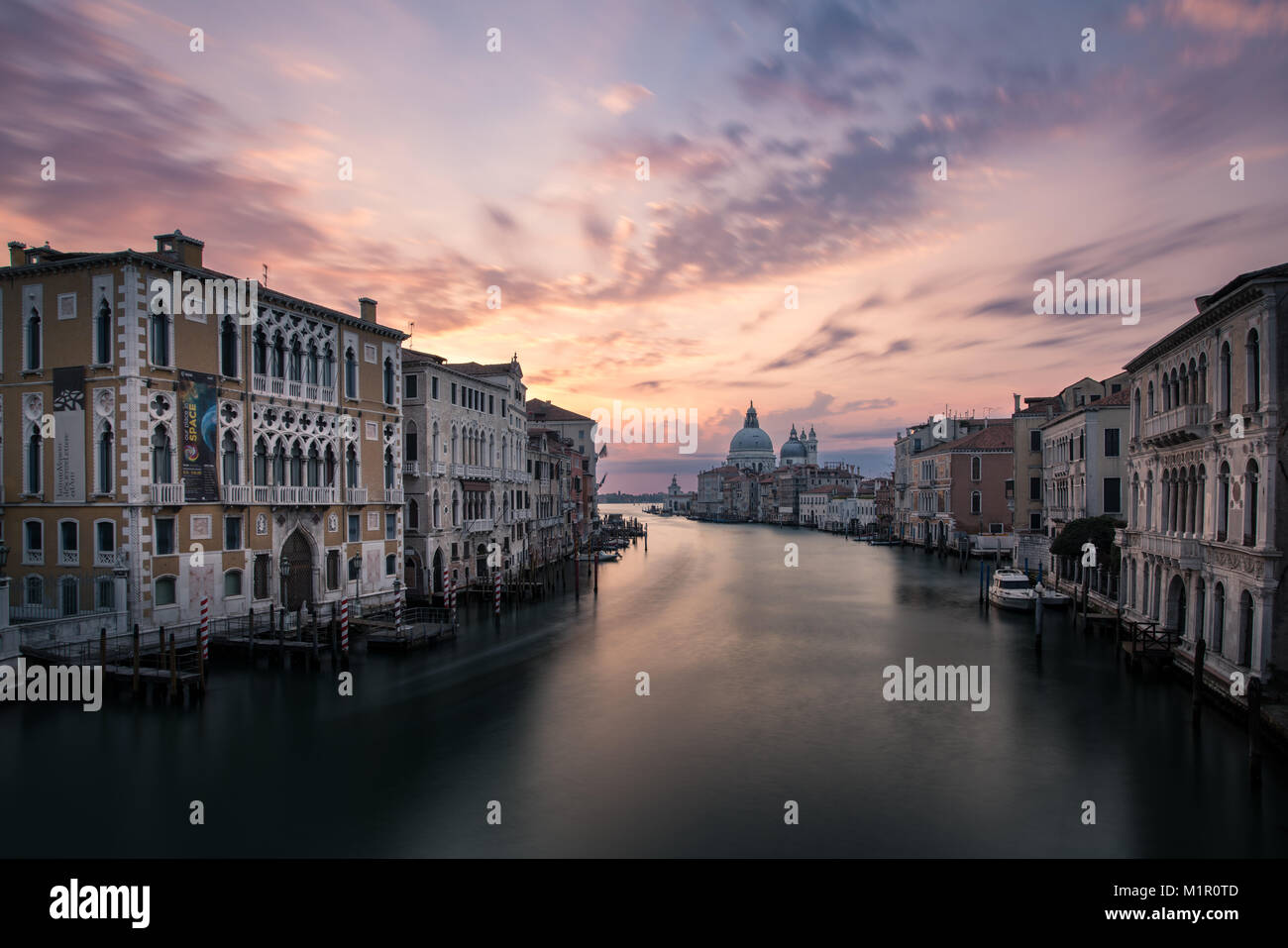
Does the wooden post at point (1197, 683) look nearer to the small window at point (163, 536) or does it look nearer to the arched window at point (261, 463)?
the small window at point (163, 536)

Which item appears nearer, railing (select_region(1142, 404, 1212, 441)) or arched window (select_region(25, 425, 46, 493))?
railing (select_region(1142, 404, 1212, 441))

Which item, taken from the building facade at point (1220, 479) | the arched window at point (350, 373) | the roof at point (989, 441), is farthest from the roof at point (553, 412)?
the building facade at point (1220, 479)

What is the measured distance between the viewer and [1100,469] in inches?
1375

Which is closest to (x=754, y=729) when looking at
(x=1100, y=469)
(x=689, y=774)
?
(x=689, y=774)

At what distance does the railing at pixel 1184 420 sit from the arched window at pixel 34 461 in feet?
97.3

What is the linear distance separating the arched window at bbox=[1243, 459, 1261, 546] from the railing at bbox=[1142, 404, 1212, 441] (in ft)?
8.77

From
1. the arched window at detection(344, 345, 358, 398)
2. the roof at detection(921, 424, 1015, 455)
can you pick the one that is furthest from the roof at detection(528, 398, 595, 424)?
the arched window at detection(344, 345, 358, 398)

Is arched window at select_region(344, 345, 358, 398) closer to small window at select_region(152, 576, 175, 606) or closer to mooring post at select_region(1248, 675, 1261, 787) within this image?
small window at select_region(152, 576, 175, 606)

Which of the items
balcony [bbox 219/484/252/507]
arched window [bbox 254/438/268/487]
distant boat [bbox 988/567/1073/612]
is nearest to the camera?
balcony [bbox 219/484/252/507]

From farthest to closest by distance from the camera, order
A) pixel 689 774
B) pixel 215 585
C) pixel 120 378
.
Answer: pixel 215 585 < pixel 120 378 < pixel 689 774

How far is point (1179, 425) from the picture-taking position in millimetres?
19516

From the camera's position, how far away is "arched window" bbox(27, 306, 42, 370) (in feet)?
72.0
